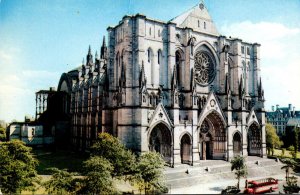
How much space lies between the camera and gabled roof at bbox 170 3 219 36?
42.3 meters

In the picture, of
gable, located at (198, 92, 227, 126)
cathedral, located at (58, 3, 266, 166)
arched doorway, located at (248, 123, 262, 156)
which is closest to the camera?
cathedral, located at (58, 3, 266, 166)

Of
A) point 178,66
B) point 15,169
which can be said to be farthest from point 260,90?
point 15,169

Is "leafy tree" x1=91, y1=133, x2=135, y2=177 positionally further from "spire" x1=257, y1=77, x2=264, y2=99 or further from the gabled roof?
"spire" x1=257, y1=77, x2=264, y2=99

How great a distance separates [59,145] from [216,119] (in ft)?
120

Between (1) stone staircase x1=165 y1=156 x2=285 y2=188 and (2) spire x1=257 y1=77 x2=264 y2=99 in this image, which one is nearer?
(1) stone staircase x1=165 y1=156 x2=285 y2=188

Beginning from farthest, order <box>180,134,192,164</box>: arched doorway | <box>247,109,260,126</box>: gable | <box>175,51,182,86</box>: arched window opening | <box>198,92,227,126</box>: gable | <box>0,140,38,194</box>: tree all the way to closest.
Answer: <box>247,109,260,126</box>: gable, <box>175,51,182,86</box>: arched window opening, <box>198,92,227,126</box>: gable, <box>180,134,192,164</box>: arched doorway, <box>0,140,38,194</box>: tree

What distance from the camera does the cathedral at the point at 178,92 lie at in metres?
35.0

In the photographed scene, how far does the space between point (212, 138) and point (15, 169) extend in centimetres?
3013

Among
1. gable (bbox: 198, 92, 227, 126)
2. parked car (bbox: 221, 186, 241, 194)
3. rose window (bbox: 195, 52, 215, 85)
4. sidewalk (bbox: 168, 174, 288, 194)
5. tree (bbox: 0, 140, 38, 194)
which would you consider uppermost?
rose window (bbox: 195, 52, 215, 85)

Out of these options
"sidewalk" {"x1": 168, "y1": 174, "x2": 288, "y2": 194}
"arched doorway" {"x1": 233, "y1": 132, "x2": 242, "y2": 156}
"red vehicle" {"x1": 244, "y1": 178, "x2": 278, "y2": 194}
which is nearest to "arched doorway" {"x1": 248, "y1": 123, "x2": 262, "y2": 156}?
"arched doorway" {"x1": 233, "y1": 132, "x2": 242, "y2": 156}

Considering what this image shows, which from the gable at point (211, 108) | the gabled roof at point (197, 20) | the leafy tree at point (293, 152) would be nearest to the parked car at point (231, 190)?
the gable at point (211, 108)

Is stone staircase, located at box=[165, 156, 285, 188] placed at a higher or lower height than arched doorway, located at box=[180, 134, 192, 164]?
lower

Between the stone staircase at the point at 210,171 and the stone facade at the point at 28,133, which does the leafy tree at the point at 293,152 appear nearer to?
the stone staircase at the point at 210,171

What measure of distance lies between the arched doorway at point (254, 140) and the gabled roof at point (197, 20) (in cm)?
1705
